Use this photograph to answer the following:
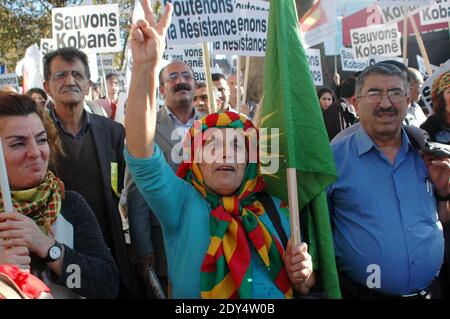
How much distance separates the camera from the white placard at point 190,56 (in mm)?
8000

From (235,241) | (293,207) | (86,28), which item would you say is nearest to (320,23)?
(86,28)

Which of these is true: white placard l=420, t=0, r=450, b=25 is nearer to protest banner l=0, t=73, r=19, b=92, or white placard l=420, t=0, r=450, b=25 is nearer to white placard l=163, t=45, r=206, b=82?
white placard l=163, t=45, r=206, b=82

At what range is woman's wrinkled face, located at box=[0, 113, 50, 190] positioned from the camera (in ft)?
8.11

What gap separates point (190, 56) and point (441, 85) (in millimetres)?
Result: 4634

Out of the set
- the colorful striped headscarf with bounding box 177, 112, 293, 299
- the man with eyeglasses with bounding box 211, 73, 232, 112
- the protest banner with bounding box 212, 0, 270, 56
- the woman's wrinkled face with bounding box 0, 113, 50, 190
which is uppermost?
the protest banner with bounding box 212, 0, 270, 56

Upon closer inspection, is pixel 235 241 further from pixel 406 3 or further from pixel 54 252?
pixel 406 3

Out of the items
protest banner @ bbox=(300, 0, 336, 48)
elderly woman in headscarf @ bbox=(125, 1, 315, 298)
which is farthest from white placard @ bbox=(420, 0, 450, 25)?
elderly woman in headscarf @ bbox=(125, 1, 315, 298)

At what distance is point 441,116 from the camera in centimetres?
389

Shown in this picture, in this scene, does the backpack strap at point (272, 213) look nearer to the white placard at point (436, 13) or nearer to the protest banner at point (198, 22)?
the protest banner at point (198, 22)

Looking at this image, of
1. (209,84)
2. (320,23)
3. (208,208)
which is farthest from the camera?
(320,23)

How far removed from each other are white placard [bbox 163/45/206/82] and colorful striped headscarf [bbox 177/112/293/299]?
5.34 meters

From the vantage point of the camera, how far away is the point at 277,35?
2766 mm

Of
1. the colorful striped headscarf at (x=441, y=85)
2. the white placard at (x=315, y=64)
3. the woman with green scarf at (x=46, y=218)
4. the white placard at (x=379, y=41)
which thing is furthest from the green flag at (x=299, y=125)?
the white placard at (x=315, y=64)
